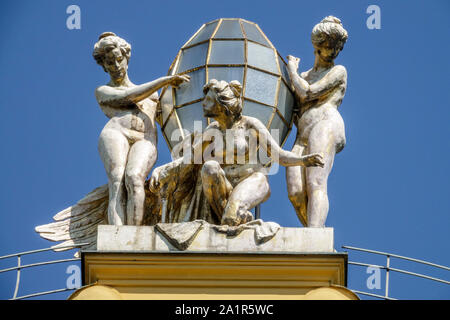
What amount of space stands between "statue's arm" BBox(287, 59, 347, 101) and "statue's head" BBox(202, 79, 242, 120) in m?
1.11

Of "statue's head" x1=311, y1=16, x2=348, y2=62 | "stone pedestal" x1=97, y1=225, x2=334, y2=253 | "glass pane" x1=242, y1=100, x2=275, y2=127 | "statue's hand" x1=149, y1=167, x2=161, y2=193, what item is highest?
"statue's head" x1=311, y1=16, x2=348, y2=62

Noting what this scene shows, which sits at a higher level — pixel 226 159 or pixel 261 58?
pixel 261 58

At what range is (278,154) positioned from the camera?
70.3ft

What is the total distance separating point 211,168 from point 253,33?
8.79ft

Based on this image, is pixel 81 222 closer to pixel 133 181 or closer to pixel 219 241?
pixel 133 181

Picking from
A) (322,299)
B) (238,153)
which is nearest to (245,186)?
(238,153)

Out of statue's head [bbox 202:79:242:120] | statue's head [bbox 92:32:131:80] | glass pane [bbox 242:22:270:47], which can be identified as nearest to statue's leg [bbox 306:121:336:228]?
statue's head [bbox 202:79:242:120]

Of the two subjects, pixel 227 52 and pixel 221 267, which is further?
pixel 227 52

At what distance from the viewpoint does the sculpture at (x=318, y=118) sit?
21.9 metres

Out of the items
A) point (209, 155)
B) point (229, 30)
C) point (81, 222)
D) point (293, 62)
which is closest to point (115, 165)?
point (81, 222)

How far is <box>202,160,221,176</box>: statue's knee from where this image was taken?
69.7 feet

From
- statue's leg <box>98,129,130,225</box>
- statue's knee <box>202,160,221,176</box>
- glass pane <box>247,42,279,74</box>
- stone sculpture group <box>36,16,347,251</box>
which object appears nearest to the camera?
statue's knee <box>202,160,221,176</box>

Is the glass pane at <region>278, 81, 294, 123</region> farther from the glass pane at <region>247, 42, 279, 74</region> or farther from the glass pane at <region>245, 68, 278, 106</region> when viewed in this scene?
the glass pane at <region>247, 42, 279, 74</region>

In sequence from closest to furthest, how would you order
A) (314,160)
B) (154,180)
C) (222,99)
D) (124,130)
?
(314,160), (154,180), (222,99), (124,130)
